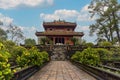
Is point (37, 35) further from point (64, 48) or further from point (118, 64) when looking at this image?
point (118, 64)

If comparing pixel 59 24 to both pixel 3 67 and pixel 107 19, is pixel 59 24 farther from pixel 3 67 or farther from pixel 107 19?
pixel 3 67

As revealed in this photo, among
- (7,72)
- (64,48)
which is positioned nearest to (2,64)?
(7,72)

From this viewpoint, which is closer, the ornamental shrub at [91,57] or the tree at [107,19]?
the ornamental shrub at [91,57]

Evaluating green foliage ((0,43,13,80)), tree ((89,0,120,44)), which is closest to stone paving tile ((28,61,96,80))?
green foliage ((0,43,13,80))

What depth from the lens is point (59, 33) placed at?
208 feet

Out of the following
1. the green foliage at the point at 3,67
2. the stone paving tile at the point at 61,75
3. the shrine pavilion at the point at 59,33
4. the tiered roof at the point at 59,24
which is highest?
the tiered roof at the point at 59,24

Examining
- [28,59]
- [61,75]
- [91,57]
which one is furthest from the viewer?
[91,57]

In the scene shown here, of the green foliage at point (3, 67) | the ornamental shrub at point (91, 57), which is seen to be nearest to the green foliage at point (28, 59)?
the ornamental shrub at point (91, 57)

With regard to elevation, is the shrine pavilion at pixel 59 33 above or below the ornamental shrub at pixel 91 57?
above

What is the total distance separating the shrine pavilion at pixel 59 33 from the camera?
63.5 m

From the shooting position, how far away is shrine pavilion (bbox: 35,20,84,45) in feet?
208

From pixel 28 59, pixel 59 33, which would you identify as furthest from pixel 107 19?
pixel 28 59

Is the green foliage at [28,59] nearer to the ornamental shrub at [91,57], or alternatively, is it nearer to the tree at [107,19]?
the ornamental shrub at [91,57]

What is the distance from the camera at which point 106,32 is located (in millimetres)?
57656
